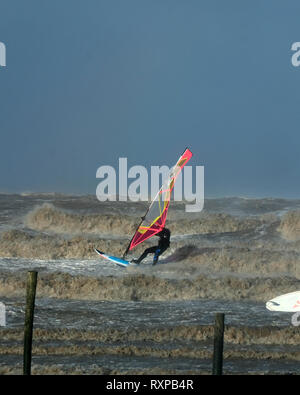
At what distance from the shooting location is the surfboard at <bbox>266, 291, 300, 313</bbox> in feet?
83.0

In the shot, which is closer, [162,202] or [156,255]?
[162,202]

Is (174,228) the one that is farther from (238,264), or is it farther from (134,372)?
(134,372)

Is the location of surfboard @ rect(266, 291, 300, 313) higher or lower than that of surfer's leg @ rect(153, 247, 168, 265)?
lower

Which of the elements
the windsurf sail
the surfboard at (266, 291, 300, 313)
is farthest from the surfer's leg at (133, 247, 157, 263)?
the surfboard at (266, 291, 300, 313)

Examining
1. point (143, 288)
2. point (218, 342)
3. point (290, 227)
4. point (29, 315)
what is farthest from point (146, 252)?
point (218, 342)

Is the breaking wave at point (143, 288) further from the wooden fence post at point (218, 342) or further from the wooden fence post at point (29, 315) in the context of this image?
the wooden fence post at point (218, 342)

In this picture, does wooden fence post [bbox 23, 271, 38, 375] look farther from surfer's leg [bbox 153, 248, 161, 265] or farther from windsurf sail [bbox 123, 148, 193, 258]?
surfer's leg [bbox 153, 248, 161, 265]

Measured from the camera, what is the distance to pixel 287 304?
84.1 ft

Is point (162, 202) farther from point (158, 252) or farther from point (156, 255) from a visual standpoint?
point (156, 255)

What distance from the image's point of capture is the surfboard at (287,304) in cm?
2531

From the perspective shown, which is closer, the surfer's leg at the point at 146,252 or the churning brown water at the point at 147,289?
the churning brown water at the point at 147,289

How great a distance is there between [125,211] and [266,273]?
17.9 meters

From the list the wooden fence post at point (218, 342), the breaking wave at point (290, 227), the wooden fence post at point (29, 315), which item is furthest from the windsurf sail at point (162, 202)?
the wooden fence post at point (218, 342)
